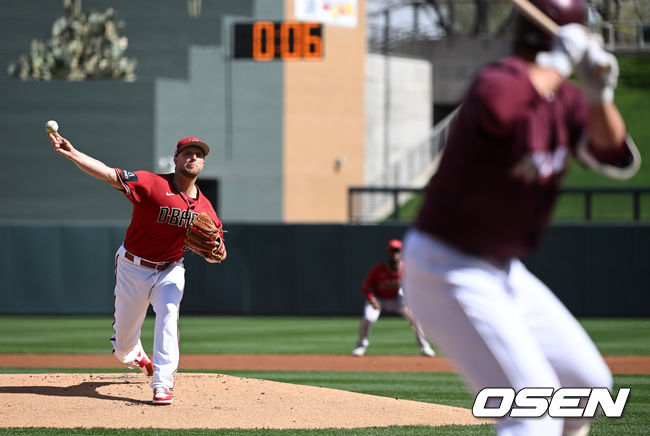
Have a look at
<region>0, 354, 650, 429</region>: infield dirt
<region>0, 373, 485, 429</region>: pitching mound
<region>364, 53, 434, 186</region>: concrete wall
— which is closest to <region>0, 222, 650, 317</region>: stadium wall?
<region>364, 53, 434, 186</region>: concrete wall

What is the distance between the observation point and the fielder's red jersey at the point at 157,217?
25.8 feet

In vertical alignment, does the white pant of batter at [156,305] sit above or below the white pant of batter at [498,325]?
below

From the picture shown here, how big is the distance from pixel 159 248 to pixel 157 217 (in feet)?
0.78

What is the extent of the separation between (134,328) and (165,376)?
0.71 meters

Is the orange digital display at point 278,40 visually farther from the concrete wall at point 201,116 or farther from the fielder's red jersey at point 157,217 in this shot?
the fielder's red jersey at point 157,217

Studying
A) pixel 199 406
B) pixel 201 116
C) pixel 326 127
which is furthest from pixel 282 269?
pixel 199 406

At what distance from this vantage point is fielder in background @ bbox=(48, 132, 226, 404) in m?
7.81

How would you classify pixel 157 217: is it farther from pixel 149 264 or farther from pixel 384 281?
pixel 384 281

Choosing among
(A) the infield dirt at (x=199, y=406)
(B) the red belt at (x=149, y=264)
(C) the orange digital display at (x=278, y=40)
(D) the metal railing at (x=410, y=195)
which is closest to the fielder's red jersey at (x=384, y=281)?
(A) the infield dirt at (x=199, y=406)

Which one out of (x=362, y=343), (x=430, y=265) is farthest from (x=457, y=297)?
(x=362, y=343)

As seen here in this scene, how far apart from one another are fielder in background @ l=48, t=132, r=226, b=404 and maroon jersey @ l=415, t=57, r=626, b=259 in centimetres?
448

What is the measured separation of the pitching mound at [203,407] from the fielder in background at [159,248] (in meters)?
0.39

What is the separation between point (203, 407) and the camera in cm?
762

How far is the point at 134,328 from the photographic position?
8164 millimetres
